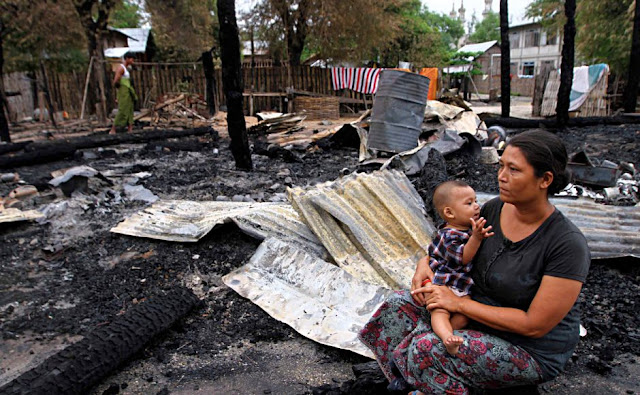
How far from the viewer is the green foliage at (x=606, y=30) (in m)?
16.7

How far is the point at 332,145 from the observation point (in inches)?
399

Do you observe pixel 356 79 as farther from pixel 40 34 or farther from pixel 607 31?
pixel 40 34

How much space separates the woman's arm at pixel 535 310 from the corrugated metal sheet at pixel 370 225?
5.22 feet

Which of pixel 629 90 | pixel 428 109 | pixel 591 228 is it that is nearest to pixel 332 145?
pixel 428 109

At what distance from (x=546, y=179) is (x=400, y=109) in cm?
645

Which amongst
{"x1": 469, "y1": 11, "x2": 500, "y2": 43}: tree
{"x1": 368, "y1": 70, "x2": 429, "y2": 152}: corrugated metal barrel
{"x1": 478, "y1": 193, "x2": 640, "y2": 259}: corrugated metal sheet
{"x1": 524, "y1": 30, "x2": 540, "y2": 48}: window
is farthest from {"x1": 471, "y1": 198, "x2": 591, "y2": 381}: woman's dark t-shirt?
{"x1": 469, "y1": 11, "x2": 500, "y2": 43}: tree

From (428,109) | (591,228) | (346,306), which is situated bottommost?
(346,306)

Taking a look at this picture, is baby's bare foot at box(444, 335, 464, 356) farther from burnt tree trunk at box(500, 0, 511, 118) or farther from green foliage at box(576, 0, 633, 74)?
green foliage at box(576, 0, 633, 74)

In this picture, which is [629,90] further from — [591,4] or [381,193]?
[381,193]

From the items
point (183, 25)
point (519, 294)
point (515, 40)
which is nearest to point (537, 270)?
point (519, 294)

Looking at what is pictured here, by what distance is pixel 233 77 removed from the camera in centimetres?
777

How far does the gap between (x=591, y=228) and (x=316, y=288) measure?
259cm

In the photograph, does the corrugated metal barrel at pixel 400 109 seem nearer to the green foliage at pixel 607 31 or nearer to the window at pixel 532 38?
the green foliage at pixel 607 31

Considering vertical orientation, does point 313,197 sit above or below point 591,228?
above
